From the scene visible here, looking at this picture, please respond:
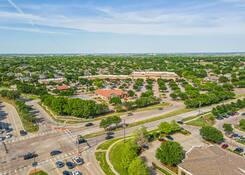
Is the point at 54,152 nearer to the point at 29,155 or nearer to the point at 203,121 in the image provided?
the point at 29,155

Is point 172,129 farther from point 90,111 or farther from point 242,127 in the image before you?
point 90,111

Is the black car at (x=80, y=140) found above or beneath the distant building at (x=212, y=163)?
beneath

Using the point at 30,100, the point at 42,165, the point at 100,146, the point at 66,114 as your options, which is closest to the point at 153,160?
the point at 100,146

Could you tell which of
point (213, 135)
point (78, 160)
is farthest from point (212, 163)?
point (78, 160)

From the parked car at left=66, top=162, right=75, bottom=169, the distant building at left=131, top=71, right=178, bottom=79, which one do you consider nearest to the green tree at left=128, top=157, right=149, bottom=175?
the parked car at left=66, top=162, right=75, bottom=169

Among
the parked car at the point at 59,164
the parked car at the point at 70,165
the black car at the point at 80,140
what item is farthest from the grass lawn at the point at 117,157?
the parked car at the point at 59,164

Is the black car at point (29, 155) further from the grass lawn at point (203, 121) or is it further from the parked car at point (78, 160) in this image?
the grass lawn at point (203, 121)
